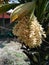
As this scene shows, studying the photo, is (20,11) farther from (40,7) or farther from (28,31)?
(40,7)

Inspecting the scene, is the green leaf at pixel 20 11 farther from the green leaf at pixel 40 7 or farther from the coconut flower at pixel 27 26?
the green leaf at pixel 40 7

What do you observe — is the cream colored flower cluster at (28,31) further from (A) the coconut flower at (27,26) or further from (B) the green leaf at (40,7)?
(B) the green leaf at (40,7)

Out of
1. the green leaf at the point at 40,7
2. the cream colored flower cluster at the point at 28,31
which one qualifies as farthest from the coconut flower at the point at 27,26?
the green leaf at the point at 40,7

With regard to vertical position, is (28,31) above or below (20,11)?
below

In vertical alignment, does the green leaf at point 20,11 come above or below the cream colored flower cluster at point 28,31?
above

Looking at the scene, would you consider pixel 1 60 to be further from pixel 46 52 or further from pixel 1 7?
pixel 1 7

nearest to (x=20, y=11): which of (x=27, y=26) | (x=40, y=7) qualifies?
(x=27, y=26)

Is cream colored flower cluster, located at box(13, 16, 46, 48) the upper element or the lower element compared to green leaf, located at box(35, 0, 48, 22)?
lower

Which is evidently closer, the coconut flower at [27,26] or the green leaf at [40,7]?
the coconut flower at [27,26]

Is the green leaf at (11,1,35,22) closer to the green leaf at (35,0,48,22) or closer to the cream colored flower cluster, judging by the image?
the cream colored flower cluster

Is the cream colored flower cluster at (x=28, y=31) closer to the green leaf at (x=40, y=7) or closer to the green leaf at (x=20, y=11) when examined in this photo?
the green leaf at (x=20, y=11)

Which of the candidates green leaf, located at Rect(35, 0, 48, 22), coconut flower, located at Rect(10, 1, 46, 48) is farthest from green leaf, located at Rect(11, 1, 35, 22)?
green leaf, located at Rect(35, 0, 48, 22)

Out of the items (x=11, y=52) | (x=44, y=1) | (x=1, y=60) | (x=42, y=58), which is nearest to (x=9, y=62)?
(x=1, y=60)
